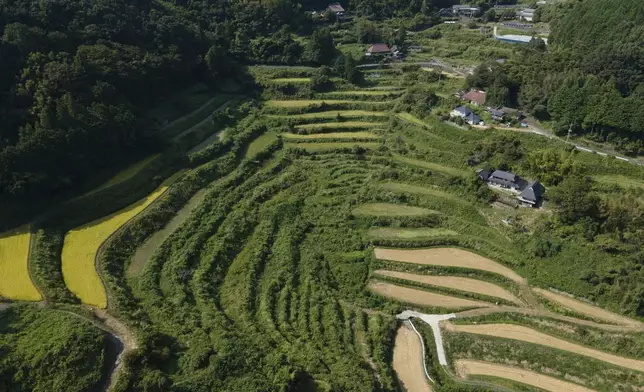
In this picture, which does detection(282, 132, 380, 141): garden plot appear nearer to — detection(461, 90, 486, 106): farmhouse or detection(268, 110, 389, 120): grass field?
detection(268, 110, 389, 120): grass field

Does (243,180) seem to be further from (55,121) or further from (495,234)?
(495,234)

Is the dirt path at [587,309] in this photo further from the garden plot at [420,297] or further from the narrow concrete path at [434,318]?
the narrow concrete path at [434,318]

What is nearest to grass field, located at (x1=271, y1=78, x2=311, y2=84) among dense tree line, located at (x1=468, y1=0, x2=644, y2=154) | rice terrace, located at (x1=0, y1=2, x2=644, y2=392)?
rice terrace, located at (x1=0, y1=2, x2=644, y2=392)

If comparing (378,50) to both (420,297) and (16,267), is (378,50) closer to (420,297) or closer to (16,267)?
(420,297)

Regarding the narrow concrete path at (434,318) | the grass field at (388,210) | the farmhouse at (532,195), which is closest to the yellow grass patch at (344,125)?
the grass field at (388,210)

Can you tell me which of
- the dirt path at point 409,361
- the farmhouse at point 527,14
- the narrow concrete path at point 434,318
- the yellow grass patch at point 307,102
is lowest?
the dirt path at point 409,361

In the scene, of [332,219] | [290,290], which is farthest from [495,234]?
[290,290]

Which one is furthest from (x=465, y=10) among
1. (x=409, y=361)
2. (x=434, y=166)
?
(x=409, y=361)
